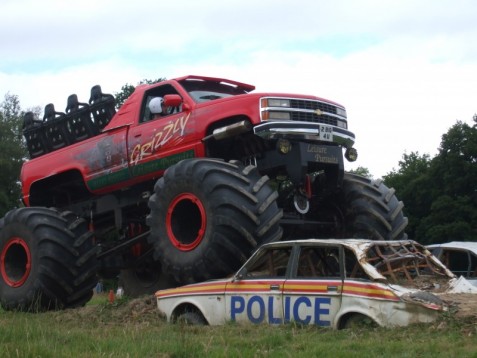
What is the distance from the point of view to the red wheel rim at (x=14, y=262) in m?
12.6

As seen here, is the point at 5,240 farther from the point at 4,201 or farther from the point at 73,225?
the point at 4,201

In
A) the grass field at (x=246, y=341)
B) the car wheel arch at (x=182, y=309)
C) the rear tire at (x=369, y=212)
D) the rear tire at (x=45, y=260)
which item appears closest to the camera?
the grass field at (x=246, y=341)

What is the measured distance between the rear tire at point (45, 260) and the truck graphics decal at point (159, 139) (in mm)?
1571

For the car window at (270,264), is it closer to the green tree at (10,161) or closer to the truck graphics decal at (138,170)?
the truck graphics decal at (138,170)

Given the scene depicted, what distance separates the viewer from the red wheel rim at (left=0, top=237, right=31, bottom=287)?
41.3 feet

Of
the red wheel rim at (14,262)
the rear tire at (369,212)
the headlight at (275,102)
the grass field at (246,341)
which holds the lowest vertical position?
the grass field at (246,341)

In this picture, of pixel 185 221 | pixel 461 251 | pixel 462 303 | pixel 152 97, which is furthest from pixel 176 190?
pixel 461 251

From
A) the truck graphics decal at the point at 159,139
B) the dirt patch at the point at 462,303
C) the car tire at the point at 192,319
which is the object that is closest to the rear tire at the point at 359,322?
the dirt patch at the point at 462,303

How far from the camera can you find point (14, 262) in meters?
13.0

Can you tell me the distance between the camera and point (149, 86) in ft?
41.1

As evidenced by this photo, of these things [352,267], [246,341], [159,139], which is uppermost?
[159,139]

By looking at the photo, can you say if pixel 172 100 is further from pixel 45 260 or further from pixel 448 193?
pixel 448 193

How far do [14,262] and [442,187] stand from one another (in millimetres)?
39370

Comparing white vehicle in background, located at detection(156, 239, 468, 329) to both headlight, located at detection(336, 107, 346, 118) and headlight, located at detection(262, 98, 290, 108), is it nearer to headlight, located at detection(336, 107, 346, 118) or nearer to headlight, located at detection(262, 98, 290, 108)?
headlight, located at detection(262, 98, 290, 108)
